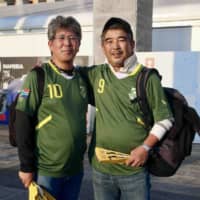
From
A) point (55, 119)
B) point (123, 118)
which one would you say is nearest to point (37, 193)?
point (55, 119)

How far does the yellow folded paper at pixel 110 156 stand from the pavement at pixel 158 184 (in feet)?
8.57

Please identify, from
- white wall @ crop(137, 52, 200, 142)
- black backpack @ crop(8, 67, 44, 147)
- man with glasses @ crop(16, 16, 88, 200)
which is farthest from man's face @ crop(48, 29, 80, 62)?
white wall @ crop(137, 52, 200, 142)

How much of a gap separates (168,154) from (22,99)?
0.95 meters

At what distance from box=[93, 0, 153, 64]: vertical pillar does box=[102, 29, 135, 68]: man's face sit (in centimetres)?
745

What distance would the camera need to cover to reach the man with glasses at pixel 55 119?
2.63 metres

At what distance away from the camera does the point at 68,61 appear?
275 centimetres

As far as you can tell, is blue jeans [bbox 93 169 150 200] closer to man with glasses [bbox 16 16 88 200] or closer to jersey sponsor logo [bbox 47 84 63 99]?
man with glasses [bbox 16 16 88 200]

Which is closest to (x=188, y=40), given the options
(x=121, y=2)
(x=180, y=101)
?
(x=121, y=2)

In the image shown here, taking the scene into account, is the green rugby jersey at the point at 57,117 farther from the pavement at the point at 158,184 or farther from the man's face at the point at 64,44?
the pavement at the point at 158,184

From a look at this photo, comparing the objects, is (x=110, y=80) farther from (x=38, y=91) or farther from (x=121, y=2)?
(x=121, y=2)

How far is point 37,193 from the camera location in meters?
2.61

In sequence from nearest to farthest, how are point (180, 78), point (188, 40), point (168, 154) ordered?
point (168, 154) < point (180, 78) < point (188, 40)

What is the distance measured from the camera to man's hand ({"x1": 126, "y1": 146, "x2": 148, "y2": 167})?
2.59 m

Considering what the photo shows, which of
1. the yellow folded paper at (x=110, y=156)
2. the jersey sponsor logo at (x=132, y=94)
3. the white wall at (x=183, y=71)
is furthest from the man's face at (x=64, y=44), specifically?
the white wall at (x=183, y=71)
